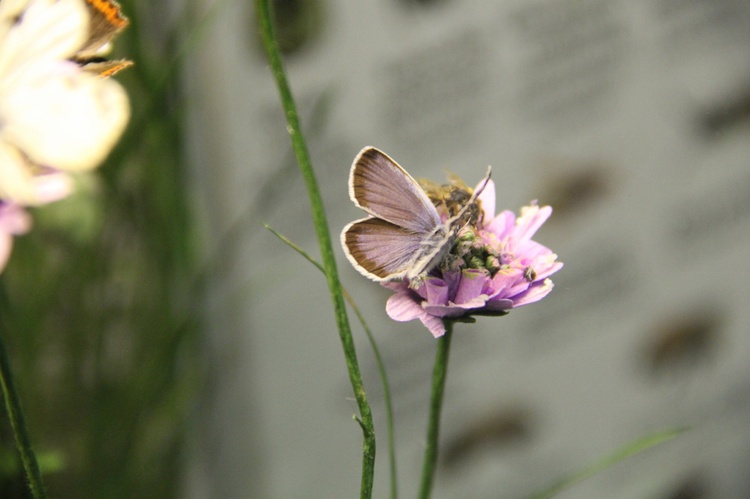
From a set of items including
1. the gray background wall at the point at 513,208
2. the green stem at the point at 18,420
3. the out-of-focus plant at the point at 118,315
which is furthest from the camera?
the gray background wall at the point at 513,208

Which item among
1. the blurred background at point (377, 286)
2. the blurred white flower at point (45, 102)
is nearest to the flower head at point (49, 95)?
the blurred white flower at point (45, 102)

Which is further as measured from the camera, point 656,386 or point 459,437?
point 656,386

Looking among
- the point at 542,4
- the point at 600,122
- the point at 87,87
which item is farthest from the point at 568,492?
the point at 87,87

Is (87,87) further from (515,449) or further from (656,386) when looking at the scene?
(656,386)

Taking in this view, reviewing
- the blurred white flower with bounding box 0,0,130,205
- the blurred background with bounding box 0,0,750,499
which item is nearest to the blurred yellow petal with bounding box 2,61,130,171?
the blurred white flower with bounding box 0,0,130,205

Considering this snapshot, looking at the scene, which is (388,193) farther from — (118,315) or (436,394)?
(118,315)

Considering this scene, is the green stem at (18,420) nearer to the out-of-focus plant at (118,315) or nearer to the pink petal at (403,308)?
the pink petal at (403,308)
